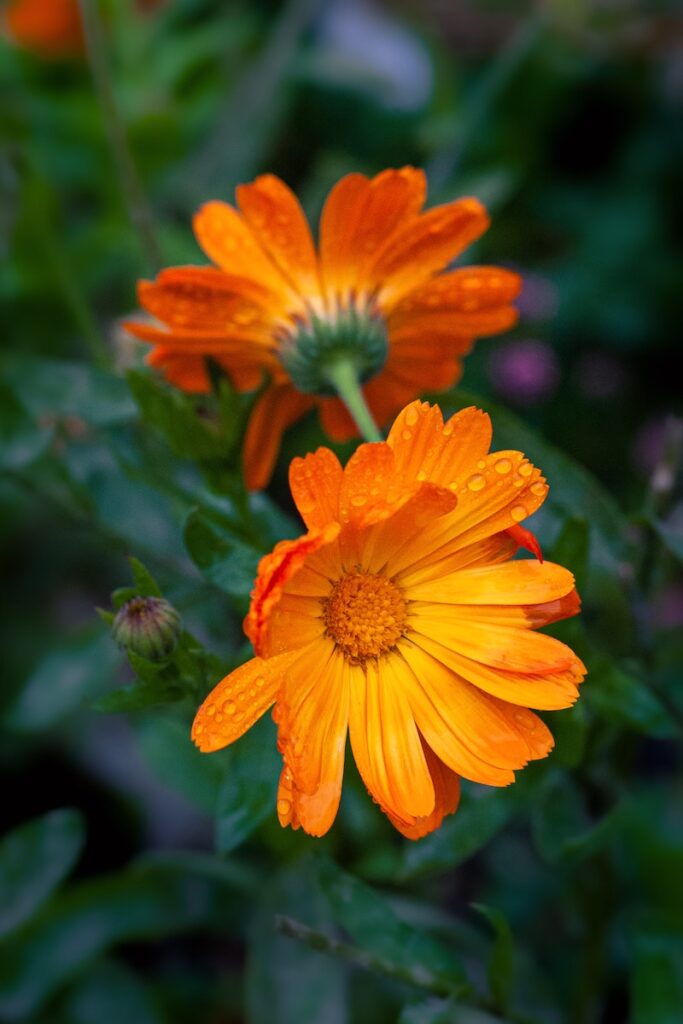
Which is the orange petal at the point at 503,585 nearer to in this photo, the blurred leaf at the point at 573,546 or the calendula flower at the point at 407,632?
the calendula flower at the point at 407,632

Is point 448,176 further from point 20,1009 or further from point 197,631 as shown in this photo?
point 20,1009

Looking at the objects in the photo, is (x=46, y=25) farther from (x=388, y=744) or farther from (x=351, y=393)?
(x=388, y=744)

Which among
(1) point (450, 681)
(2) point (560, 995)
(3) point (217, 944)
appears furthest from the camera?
(3) point (217, 944)

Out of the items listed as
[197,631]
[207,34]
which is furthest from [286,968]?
[207,34]

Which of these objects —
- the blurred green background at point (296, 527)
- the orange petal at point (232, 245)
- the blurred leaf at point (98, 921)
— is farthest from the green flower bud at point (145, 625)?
the blurred leaf at point (98, 921)

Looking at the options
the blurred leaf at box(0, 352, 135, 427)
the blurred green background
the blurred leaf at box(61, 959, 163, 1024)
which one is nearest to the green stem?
the blurred green background

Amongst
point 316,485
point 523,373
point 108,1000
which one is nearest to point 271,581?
point 316,485

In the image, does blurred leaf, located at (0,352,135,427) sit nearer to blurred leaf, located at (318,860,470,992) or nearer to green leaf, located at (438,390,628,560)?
green leaf, located at (438,390,628,560)
